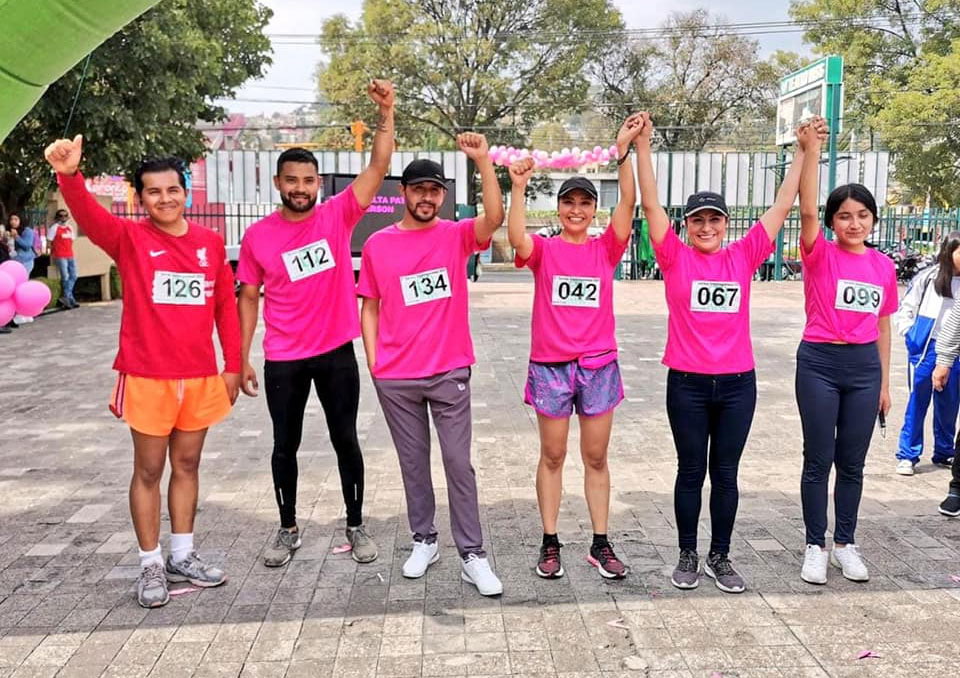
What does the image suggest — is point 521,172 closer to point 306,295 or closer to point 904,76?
point 306,295

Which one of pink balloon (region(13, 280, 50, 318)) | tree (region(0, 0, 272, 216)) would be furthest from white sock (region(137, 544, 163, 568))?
tree (region(0, 0, 272, 216))

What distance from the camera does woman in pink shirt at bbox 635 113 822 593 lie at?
12.3 feet

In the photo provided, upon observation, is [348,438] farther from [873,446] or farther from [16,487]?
[873,446]

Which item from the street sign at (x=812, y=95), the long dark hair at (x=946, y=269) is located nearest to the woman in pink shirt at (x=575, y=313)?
the long dark hair at (x=946, y=269)

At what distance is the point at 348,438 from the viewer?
4168 mm

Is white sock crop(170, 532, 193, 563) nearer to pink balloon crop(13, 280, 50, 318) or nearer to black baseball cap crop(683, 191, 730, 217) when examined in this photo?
pink balloon crop(13, 280, 50, 318)

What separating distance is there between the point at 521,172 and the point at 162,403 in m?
1.78

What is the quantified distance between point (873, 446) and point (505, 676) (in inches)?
174

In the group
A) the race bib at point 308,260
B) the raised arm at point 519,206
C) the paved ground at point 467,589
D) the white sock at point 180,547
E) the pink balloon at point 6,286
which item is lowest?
the paved ground at point 467,589

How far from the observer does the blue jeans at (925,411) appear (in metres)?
5.76

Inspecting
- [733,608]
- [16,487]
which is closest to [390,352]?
[733,608]

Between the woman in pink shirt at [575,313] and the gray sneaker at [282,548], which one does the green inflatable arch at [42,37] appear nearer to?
the woman in pink shirt at [575,313]

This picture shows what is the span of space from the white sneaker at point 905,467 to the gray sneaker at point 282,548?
384 centimetres

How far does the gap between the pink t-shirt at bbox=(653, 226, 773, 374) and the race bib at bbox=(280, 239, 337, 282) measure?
1.47 metres
